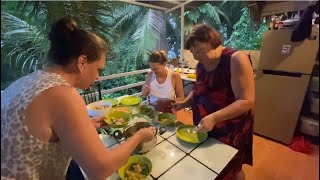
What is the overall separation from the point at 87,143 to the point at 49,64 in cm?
32

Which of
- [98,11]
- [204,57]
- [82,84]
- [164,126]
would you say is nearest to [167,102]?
[164,126]

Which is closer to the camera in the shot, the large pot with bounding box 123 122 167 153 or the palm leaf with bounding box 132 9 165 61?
the large pot with bounding box 123 122 167 153

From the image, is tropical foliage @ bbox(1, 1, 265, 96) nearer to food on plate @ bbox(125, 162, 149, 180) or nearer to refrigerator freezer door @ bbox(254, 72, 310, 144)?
refrigerator freezer door @ bbox(254, 72, 310, 144)

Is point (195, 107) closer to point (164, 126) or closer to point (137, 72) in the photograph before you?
point (164, 126)

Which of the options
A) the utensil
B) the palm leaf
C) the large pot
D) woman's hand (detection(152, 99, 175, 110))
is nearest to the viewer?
the large pot

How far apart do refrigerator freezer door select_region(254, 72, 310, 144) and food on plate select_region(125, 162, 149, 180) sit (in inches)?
19.3

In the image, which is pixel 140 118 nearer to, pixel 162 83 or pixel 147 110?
pixel 147 110

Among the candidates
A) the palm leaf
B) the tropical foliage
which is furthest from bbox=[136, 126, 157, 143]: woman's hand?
the palm leaf

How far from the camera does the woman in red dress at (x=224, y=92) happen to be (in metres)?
0.89

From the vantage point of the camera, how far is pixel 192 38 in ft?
3.05

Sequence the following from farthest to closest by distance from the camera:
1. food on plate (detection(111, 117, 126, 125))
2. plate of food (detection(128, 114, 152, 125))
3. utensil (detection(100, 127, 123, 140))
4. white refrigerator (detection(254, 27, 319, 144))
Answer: plate of food (detection(128, 114, 152, 125)), food on plate (detection(111, 117, 126, 125)), utensil (detection(100, 127, 123, 140)), white refrigerator (detection(254, 27, 319, 144))

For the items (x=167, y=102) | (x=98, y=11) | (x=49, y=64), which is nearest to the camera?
(x=49, y=64)

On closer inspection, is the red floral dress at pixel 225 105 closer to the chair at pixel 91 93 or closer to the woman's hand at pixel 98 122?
the woman's hand at pixel 98 122

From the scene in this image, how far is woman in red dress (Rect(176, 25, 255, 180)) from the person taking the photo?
886 mm
